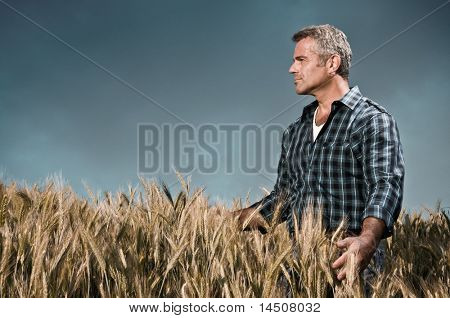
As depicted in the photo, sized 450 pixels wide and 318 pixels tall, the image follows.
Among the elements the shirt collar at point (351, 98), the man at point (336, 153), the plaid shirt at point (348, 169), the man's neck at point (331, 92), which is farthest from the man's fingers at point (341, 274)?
the man's neck at point (331, 92)

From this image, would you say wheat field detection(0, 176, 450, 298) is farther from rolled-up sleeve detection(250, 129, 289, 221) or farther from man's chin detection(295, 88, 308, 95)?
man's chin detection(295, 88, 308, 95)

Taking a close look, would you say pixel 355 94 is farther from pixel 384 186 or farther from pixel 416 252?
pixel 416 252

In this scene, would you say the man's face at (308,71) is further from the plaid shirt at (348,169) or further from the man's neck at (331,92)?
the plaid shirt at (348,169)

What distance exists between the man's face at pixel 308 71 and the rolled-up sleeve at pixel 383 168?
360 mm

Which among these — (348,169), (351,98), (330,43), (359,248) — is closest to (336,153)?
(348,169)

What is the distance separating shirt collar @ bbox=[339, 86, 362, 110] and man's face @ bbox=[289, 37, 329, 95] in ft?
0.43

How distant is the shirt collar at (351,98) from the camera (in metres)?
2.35

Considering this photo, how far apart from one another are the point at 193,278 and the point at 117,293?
241 mm

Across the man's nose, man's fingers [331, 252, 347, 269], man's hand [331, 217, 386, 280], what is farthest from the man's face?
man's fingers [331, 252, 347, 269]

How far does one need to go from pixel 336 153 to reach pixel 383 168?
0.90ft

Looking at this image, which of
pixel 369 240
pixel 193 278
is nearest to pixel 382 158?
pixel 369 240

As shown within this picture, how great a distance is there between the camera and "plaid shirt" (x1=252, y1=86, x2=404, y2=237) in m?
2.04

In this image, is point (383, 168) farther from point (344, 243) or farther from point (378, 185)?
point (344, 243)

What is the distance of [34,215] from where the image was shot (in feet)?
→ 8.23
